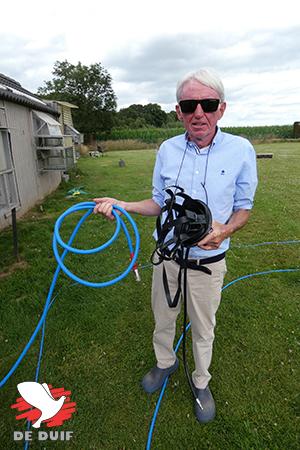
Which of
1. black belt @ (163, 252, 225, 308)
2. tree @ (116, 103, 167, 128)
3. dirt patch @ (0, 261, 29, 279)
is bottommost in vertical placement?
dirt patch @ (0, 261, 29, 279)

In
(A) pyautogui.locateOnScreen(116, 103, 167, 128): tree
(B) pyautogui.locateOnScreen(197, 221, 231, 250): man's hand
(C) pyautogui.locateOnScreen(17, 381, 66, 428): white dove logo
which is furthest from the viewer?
(A) pyautogui.locateOnScreen(116, 103, 167, 128): tree

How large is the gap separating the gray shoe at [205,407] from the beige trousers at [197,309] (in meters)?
0.06

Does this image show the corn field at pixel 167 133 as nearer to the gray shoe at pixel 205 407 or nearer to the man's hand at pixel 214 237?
the gray shoe at pixel 205 407

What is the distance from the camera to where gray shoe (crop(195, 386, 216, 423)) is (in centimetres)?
221

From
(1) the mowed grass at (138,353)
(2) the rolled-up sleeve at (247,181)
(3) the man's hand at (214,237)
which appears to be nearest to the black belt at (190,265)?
(3) the man's hand at (214,237)

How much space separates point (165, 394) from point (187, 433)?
34 cm

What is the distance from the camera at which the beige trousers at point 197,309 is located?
1.95 metres

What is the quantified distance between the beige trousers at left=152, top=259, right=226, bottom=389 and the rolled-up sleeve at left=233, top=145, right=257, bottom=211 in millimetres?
443

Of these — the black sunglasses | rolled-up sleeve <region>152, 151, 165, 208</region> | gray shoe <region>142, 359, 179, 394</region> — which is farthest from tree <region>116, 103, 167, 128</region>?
the black sunglasses

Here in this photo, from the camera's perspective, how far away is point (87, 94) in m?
36.7

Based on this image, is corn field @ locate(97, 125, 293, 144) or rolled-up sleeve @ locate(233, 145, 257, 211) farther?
corn field @ locate(97, 125, 293, 144)

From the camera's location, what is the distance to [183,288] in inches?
78.0

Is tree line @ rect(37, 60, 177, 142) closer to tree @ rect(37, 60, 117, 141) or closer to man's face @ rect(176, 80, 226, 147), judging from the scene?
tree @ rect(37, 60, 117, 141)

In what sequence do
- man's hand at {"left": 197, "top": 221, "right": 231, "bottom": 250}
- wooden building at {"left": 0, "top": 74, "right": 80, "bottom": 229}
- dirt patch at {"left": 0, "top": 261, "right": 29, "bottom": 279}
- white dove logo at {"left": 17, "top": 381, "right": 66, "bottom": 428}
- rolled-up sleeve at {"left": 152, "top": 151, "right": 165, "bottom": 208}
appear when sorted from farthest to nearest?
wooden building at {"left": 0, "top": 74, "right": 80, "bottom": 229}
dirt patch at {"left": 0, "top": 261, "right": 29, "bottom": 279}
white dove logo at {"left": 17, "top": 381, "right": 66, "bottom": 428}
rolled-up sleeve at {"left": 152, "top": 151, "right": 165, "bottom": 208}
man's hand at {"left": 197, "top": 221, "right": 231, "bottom": 250}
